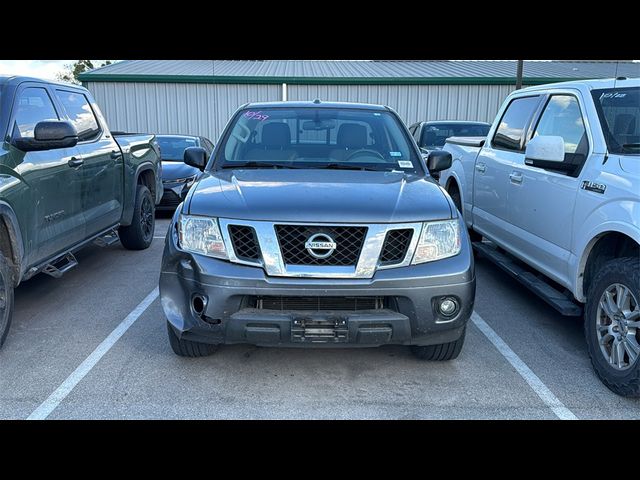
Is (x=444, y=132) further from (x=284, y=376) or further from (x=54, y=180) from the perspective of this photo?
(x=284, y=376)

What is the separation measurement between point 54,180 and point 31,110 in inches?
24.1

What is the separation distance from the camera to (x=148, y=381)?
3625mm

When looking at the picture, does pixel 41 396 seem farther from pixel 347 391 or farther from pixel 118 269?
pixel 118 269

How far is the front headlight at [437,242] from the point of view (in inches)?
134

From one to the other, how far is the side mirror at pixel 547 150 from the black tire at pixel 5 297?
3.89 meters

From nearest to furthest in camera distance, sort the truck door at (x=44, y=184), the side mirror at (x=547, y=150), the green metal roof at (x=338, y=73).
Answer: the side mirror at (x=547, y=150)
the truck door at (x=44, y=184)
the green metal roof at (x=338, y=73)

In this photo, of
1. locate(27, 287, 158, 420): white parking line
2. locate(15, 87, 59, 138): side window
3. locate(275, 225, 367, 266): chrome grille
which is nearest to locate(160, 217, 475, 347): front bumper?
locate(275, 225, 367, 266): chrome grille

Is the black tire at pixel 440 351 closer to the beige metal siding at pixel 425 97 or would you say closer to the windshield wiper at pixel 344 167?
the windshield wiper at pixel 344 167

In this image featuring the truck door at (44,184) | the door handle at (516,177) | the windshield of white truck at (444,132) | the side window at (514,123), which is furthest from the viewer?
the windshield of white truck at (444,132)

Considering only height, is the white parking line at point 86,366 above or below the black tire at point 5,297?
below

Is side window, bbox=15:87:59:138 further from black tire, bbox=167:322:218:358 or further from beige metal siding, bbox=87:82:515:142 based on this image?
beige metal siding, bbox=87:82:515:142

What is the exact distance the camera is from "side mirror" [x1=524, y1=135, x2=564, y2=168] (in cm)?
411

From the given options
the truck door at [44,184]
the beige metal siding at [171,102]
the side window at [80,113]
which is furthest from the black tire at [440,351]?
the beige metal siding at [171,102]

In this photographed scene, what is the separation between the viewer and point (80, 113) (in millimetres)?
5844
